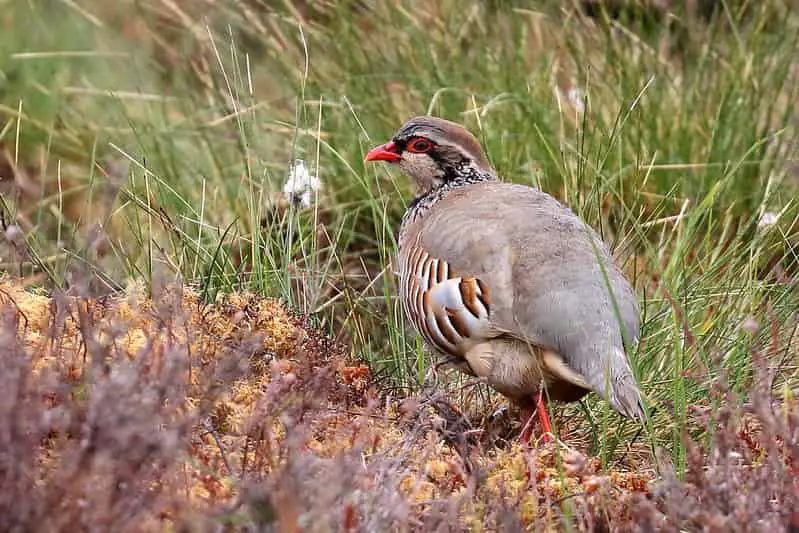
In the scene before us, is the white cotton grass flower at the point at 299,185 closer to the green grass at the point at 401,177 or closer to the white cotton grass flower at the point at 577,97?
the green grass at the point at 401,177

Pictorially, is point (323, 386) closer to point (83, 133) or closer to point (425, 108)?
point (425, 108)

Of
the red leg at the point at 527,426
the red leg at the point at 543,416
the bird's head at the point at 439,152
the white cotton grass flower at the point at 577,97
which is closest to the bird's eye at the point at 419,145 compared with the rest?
the bird's head at the point at 439,152

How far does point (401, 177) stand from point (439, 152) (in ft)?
2.86

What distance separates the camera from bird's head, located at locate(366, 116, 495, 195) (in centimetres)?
399

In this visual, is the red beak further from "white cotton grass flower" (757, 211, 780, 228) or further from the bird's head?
"white cotton grass flower" (757, 211, 780, 228)

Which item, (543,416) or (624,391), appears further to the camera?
(543,416)

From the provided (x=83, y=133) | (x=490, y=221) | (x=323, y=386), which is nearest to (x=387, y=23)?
(x=83, y=133)

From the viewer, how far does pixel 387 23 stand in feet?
18.0

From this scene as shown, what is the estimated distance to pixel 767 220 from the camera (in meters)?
4.04

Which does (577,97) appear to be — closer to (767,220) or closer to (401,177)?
(401,177)

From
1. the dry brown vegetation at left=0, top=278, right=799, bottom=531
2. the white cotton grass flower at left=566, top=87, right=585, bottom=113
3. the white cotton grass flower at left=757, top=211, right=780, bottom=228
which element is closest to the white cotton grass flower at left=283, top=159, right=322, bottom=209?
the dry brown vegetation at left=0, top=278, right=799, bottom=531

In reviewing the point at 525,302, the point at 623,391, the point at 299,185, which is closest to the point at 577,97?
the point at 299,185

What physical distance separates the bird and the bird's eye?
1.30 ft

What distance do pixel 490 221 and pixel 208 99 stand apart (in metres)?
2.43
